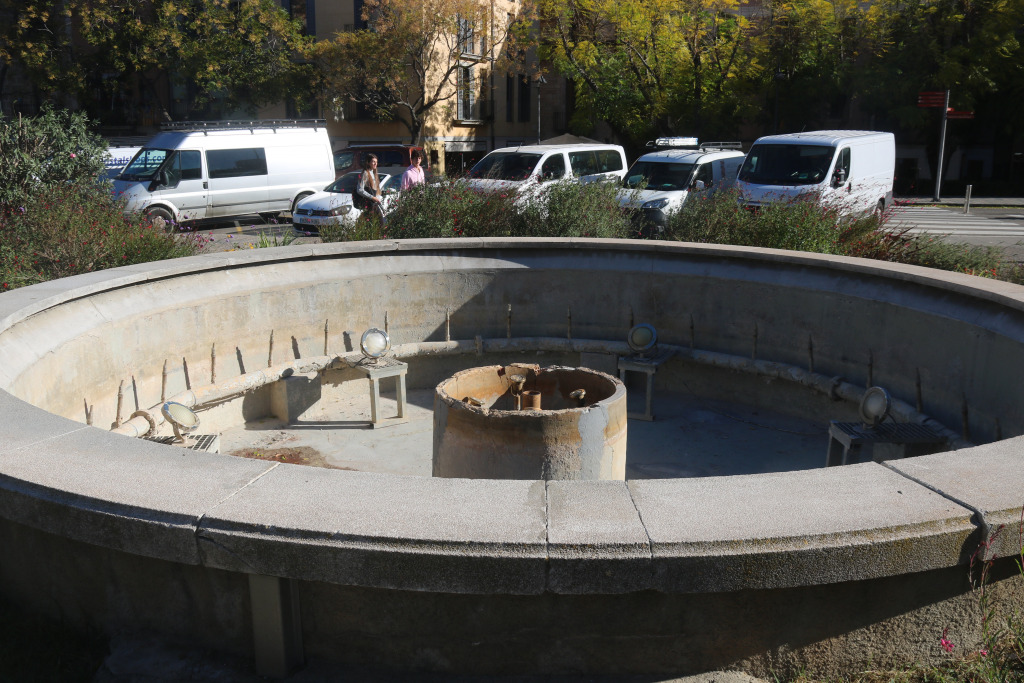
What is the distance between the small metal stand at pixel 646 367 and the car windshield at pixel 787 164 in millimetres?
10838

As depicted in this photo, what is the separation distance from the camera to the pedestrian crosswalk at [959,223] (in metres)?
22.4

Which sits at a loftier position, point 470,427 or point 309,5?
point 309,5

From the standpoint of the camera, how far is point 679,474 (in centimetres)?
775

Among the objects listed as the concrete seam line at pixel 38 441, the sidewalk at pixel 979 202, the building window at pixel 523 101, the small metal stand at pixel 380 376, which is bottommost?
the sidewalk at pixel 979 202

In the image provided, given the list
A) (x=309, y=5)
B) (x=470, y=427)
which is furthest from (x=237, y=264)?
(x=309, y=5)

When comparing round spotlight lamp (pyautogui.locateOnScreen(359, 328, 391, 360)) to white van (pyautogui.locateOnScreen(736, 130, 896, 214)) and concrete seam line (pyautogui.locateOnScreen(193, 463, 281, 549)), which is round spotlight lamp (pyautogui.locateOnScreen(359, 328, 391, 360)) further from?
white van (pyautogui.locateOnScreen(736, 130, 896, 214))

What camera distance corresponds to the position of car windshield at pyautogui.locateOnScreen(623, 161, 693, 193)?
19.5 m

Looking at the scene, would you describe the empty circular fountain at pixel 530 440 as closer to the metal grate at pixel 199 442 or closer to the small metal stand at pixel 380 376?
the metal grate at pixel 199 442

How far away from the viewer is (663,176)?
1983 cm

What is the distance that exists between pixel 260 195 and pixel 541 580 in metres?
21.5

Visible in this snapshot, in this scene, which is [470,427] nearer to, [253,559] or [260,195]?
[253,559]

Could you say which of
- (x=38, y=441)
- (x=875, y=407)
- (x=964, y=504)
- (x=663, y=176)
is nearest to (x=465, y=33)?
(x=663, y=176)

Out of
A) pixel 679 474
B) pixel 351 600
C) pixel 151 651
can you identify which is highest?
pixel 351 600

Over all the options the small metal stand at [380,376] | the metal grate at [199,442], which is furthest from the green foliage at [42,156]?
the metal grate at [199,442]
